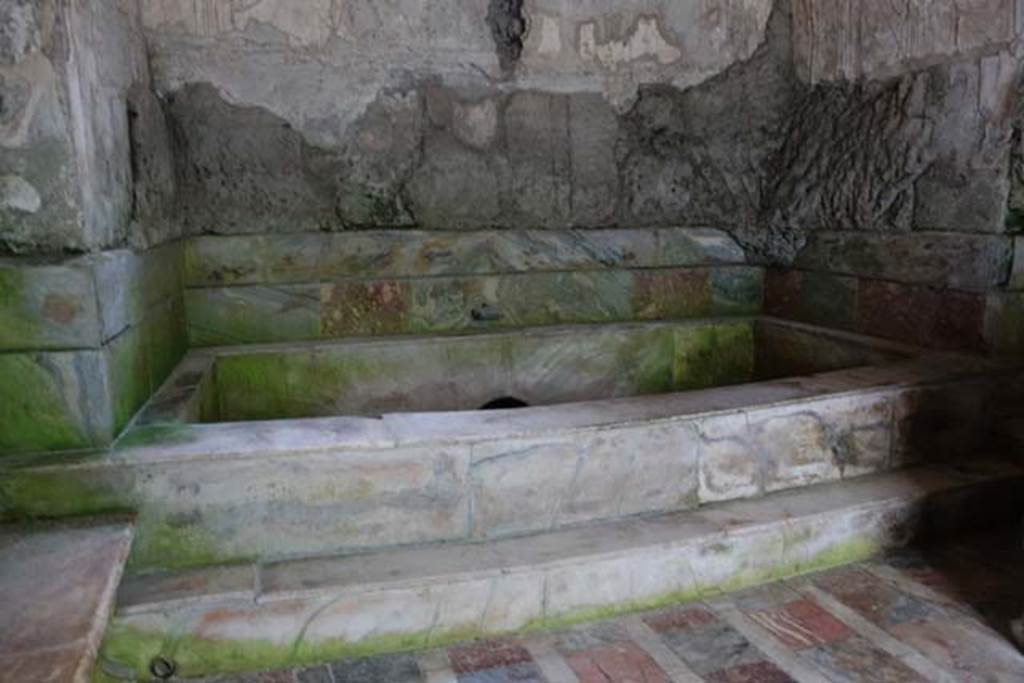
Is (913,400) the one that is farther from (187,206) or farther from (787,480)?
(187,206)

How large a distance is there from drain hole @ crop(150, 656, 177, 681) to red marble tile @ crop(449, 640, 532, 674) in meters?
0.62

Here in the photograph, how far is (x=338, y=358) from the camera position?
291 centimetres

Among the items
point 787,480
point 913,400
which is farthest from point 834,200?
point 787,480

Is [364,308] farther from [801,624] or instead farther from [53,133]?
[801,624]

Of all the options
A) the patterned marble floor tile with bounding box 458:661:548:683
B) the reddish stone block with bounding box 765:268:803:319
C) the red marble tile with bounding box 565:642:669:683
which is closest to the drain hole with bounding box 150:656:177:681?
the patterned marble floor tile with bounding box 458:661:548:683

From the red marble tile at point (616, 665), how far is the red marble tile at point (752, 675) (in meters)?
0.12

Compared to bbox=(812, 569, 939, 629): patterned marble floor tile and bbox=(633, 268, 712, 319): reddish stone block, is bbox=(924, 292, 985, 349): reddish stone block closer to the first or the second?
bbox=(633, 268, 712, 319): reddish stone block

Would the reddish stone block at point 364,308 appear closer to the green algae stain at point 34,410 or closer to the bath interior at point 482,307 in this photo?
the bath interior at point 482,307

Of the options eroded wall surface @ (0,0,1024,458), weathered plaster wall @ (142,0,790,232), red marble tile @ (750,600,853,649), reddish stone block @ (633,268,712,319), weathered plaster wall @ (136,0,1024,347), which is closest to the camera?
red marble tile @ (750,600,853,649)

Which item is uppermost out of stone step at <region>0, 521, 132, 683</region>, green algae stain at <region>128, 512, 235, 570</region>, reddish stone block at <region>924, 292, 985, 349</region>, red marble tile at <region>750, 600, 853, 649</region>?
reddish stone block at <region>924, 292, 985, 349</region>

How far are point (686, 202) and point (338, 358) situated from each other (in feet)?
5.91

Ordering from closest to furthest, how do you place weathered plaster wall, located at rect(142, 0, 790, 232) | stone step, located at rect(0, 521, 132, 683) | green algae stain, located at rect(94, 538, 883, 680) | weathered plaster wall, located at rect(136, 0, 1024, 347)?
stone step, located at rect(0, 521, 132, 683) < green algae stain, located at rect(94, 538, 883, 680) < weathered plaster wall, located at rect(136, 0, 1024, 347) < weathered plaster wall, located at rect(142, 0, 790, 232)

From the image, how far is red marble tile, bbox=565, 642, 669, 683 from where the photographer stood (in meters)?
1.65

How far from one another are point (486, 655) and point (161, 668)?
73 cm
